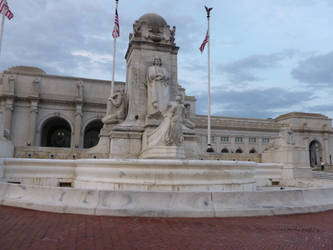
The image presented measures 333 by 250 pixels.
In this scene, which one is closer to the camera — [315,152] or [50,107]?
[50,107]

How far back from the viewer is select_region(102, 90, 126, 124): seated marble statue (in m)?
13.5

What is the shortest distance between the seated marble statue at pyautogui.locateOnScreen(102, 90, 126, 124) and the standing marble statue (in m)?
1.58

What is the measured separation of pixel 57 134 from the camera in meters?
55.4

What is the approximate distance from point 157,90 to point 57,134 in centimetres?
4813

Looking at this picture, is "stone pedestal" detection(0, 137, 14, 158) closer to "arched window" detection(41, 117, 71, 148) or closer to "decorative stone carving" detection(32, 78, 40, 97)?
"decorative stone carving" detection(32, 78, 40, 97)

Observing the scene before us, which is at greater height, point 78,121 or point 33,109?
point 33,109

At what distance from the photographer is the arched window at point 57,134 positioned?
1981 inches

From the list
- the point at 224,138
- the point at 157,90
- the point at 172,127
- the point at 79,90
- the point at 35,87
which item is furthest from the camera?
the point at 224,138

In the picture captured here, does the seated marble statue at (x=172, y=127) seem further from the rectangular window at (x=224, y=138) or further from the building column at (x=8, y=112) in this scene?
the rectangular window at (x=224, y=138)

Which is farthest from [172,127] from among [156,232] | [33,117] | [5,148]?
[33,117]

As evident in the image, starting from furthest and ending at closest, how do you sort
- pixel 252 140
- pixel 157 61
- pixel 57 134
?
1. pixel 252 140
2. pixel 57 134
3. pixel 157 61

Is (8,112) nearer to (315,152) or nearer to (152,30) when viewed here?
(152,30)

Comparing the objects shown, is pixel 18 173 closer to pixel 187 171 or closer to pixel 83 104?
pixel 187 171

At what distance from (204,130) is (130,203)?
5563cm
